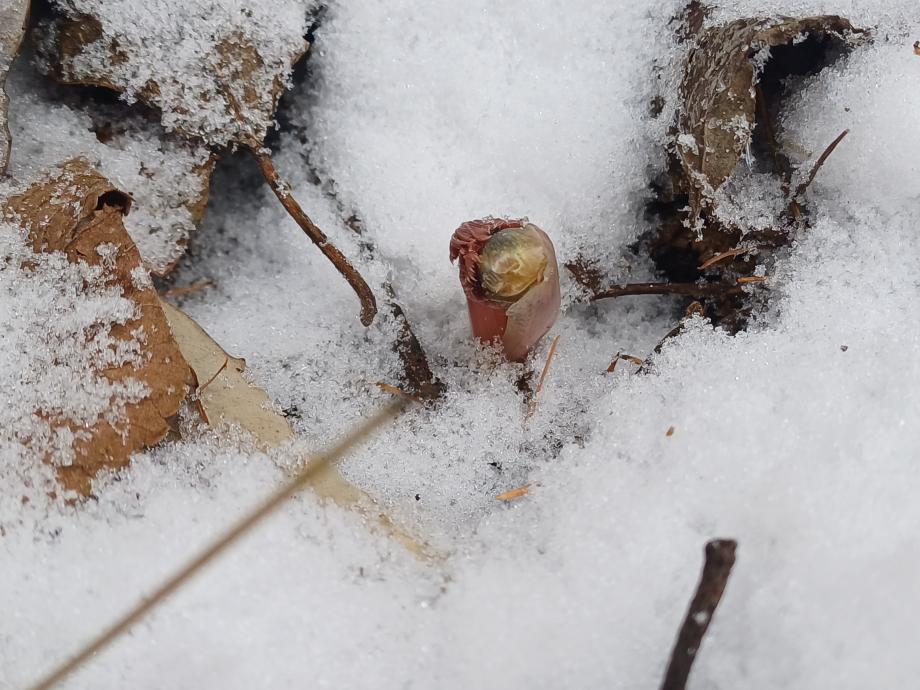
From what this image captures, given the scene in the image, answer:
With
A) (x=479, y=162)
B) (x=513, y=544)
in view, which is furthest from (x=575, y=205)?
(x=513, y=544)

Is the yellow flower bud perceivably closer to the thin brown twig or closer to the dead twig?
the dead twig

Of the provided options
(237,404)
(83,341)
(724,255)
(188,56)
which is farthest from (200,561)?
(724,255)

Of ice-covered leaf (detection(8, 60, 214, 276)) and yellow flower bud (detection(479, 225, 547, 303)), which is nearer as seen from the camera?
yellow flower bud (detection(479, 225, 547, 303))

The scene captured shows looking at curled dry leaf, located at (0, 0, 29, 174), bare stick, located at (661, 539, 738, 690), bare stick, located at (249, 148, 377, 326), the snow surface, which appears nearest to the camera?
bare stick, located at (661, 539, 738, 690)

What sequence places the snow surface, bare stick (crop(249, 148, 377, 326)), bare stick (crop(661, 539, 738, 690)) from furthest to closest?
bare stick (crop(249, 148, 377, 326)) < the snow surface < bare stick (crop(661, 539, 738, 690))

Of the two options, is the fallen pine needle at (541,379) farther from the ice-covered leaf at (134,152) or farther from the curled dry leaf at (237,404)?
the ice-covered leaf at (134,152)

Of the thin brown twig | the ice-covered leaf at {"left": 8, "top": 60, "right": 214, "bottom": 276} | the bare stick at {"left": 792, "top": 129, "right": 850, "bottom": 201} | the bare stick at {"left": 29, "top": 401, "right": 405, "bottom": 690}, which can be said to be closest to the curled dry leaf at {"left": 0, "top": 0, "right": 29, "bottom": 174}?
the ice-covered leaf at {"left": 8, "top": 60, "right": 214, "bottom": 276}

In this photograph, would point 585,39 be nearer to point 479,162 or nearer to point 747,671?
point 479,162

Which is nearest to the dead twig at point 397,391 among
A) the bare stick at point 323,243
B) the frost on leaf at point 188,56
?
the bare stick at point 323,243
